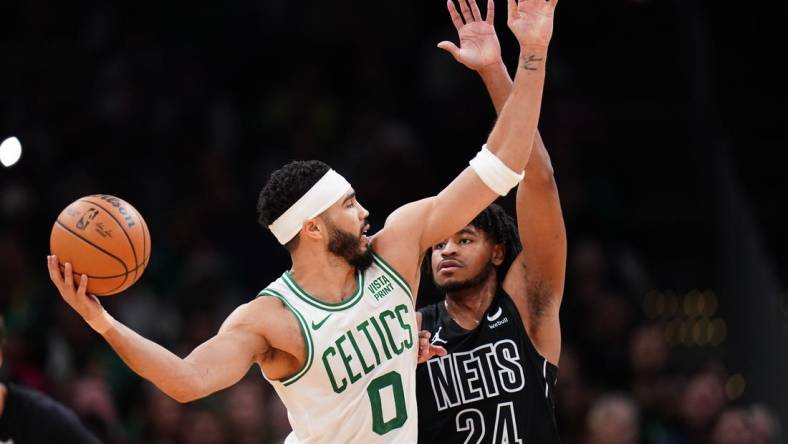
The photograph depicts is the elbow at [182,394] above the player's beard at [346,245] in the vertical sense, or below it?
below

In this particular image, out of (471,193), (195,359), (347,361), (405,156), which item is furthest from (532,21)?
(405,156)

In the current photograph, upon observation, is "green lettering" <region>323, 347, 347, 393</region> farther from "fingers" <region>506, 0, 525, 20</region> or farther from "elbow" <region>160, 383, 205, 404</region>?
"fingers" <region>506, 0, 525, 20</region>

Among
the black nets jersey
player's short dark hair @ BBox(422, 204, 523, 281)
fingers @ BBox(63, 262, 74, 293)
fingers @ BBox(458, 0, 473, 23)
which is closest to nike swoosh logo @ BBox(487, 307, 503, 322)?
the black nets jersey

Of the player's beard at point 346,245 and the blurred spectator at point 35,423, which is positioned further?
the blurred spectator at point 35,423

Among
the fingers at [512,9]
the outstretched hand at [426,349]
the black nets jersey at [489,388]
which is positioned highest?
the fingers at [512,9]

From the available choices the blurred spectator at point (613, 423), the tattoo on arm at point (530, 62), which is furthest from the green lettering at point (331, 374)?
the blurred spectator at point (613, 423)

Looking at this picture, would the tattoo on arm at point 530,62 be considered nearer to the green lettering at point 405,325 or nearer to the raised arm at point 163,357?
the green lettering at point 405,325

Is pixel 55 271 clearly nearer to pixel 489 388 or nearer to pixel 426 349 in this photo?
pixel 426 349

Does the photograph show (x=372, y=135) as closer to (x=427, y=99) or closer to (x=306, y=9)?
(x=427, y=99)

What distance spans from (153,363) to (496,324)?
1767 mm

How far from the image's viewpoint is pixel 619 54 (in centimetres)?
1277

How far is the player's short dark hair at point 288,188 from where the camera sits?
212 inches

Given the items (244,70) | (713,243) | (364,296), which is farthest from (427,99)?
(364,296)

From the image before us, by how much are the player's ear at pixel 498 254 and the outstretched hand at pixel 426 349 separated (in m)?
0.74
